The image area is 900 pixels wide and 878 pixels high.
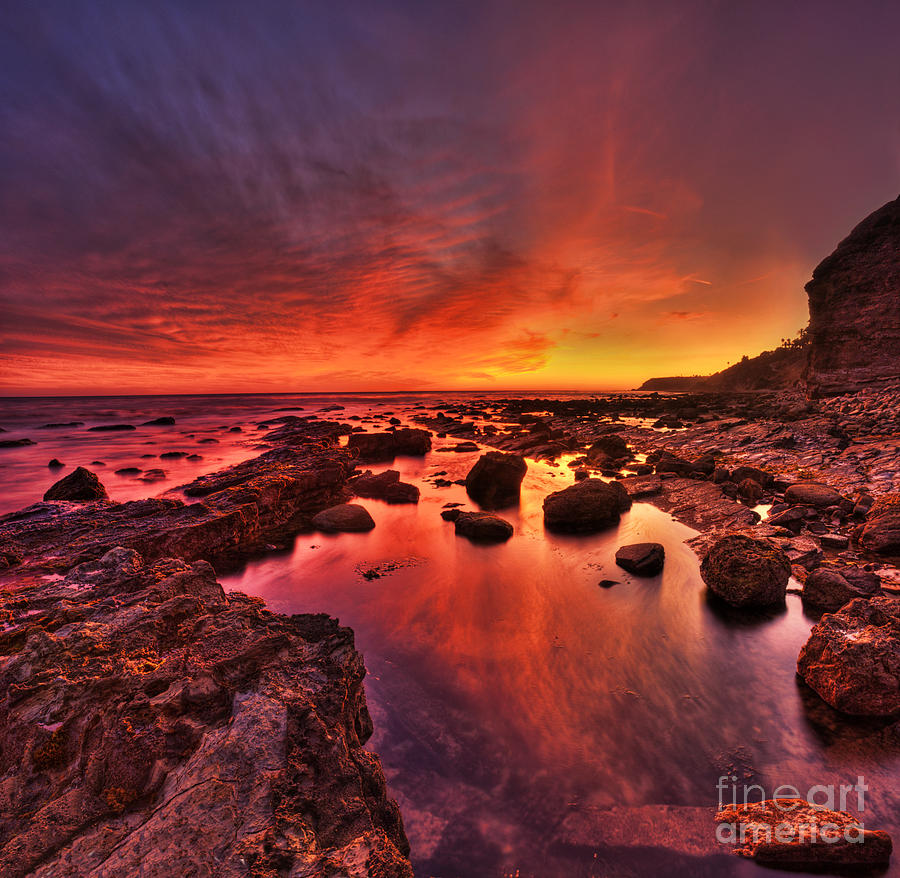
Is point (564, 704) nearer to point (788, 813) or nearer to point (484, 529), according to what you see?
point (788, 813)

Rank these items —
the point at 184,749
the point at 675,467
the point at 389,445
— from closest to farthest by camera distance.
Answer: the point at 184,749, the point at 675,467, the point at 389,445

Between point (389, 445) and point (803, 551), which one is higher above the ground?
point (389, 445)

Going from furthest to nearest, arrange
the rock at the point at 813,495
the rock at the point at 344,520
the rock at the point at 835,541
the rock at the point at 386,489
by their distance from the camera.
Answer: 1. the rock at the point at 386,489
2. the rock at the point at 344,520
3. the rock at the point at 813,495
4. the rock at the point at 835,541

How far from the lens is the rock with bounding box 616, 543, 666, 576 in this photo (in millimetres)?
8227

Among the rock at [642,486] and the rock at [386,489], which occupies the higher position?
the rock at [642,486]

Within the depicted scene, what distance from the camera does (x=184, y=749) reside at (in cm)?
271

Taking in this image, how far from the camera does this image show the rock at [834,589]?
6438 millimetres

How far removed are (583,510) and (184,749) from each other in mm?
10478

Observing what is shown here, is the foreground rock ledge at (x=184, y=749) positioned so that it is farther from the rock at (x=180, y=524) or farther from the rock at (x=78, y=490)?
the rock at (x=78, y=490)

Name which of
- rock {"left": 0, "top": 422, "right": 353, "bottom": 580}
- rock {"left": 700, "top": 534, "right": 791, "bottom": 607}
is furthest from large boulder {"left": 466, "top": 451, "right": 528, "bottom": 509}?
rock {"left": 700, "top": 534, "right": 791, "bottom": 607}

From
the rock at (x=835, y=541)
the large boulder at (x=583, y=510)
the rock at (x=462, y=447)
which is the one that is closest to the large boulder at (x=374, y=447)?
the rock at (x=462, y=447)

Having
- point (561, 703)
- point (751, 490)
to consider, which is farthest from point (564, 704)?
point (751, 490)

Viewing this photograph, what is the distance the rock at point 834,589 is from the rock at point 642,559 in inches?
97.3

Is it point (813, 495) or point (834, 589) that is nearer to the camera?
point (834, 589)
